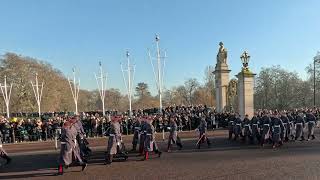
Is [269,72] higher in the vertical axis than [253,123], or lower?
higher

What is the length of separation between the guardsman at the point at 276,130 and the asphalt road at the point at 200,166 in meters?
0.42

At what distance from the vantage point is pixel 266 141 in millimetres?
21422

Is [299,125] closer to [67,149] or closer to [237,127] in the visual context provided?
[237,127]

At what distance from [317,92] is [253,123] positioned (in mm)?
45888

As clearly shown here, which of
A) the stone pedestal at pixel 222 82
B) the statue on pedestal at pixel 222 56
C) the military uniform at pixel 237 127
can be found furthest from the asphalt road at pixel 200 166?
the statue on pedestal at pixel 222 56

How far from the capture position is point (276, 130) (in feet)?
66.5

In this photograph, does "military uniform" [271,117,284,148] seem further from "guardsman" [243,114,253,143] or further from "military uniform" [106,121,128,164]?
"military uniform" [106,121,128,164]

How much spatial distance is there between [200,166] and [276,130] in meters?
6.83

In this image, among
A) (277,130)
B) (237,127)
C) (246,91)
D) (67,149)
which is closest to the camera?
(67,149)

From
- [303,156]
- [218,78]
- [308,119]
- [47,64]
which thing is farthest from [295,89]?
[303,156]

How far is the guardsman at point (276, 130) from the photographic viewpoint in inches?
795

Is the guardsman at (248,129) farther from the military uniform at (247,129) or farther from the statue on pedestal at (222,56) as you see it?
the statue on pedestal at (222,56)

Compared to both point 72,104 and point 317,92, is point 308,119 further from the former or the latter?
point 72,104

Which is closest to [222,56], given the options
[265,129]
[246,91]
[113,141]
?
[246,91]
